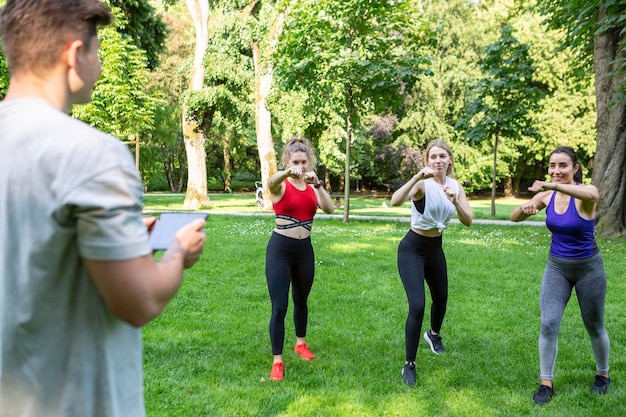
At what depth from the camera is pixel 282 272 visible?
4727 mm

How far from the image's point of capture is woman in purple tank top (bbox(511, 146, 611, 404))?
418 cm

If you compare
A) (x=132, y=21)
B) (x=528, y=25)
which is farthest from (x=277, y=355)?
(x=528, y=25)

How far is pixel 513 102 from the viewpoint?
18781 millimetres

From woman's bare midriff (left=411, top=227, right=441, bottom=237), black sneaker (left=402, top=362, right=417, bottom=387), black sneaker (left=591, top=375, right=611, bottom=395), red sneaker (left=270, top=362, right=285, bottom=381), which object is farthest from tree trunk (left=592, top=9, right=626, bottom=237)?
red sneaker (left=270, top=362, right=285, bottom=381)

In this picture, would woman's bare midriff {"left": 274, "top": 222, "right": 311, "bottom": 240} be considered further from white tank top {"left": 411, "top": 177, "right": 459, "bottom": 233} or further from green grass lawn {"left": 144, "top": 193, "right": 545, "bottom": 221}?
green grass lawn {"left": 144, "top": 193, "right": 545, "bottom": 221}

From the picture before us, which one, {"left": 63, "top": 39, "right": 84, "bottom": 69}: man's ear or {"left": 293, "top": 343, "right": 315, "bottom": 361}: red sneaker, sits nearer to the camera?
{"left": 63, "top": 39, "right": 84, "bottom": 69}: man's ear

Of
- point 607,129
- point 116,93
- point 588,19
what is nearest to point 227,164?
point 116,93

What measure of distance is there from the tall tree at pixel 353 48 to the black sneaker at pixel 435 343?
32.2 feet

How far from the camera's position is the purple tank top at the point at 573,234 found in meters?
4.17

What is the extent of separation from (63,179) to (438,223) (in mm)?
3926

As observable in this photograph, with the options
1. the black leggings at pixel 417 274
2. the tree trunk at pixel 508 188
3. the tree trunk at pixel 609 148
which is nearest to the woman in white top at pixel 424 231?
the black leggings at pixel 417 274

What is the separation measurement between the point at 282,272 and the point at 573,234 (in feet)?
8.24

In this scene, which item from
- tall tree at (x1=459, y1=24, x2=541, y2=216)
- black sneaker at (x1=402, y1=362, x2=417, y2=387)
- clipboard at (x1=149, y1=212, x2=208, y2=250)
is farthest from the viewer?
tall tree at (x1=459, y1=24, x2=541, y2=216)

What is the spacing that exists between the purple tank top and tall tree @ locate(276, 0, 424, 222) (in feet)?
34.1
